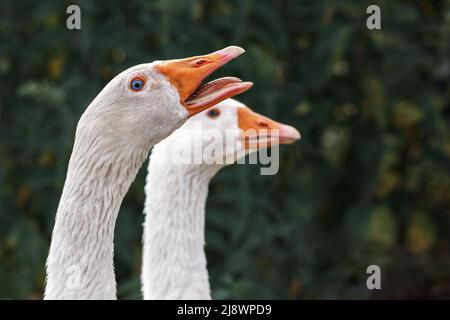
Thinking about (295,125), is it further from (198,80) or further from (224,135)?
(198,80)

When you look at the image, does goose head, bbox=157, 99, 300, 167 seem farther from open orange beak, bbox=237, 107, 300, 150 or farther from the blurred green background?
the blurred green background

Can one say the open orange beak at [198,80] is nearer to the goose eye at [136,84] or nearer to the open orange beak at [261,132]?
the goose eye at [136,84]

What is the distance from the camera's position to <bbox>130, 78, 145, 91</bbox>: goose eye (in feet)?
11.5

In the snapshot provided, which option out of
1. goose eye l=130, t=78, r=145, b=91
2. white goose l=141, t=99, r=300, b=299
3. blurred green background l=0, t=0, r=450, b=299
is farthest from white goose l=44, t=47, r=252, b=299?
blurred green background l=0, t=0, r=450, b=299

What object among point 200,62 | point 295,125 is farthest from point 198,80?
point 295,125

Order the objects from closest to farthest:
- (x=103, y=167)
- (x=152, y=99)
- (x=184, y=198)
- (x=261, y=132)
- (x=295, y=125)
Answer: (x=103, y=167), (x=152, y=99), (x=184, y=198), (x=261, y=132), (x=295, y=125)

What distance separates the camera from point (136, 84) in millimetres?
3527

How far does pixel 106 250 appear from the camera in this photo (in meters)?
3.42

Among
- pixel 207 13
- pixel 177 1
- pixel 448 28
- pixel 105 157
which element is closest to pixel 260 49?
→ pixel 207 13

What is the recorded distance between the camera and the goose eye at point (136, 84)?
3.52 metres

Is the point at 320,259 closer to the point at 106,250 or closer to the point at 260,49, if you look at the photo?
the point at 260,49

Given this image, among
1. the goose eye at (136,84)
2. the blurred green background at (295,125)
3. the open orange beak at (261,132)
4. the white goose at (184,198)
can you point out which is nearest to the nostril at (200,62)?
the goose eye at (136,84)

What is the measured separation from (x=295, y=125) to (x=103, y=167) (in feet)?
12.4

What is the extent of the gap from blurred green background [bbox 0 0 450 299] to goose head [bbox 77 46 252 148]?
2.40m
